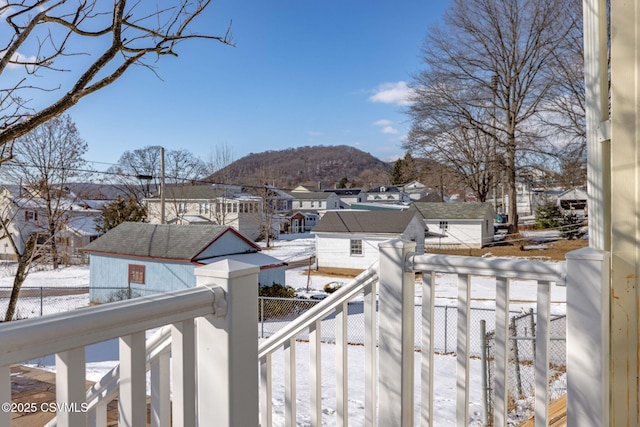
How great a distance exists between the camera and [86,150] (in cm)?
849

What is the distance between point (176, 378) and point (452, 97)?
756 inches

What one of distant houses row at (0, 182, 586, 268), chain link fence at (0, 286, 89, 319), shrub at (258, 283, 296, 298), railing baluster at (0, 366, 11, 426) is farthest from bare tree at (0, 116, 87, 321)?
railing baluster at (0, 366, 11, 426)

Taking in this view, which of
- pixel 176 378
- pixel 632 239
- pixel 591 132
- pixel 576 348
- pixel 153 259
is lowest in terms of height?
pixel 153 259

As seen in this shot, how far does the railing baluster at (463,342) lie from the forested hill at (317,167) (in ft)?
103

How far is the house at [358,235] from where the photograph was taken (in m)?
15.8

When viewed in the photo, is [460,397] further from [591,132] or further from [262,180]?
[262,180]

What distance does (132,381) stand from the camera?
0.88 m

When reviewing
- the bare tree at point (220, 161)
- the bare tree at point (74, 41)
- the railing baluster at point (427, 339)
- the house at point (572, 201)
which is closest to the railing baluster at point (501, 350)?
the railing baluster at point (427, 339)

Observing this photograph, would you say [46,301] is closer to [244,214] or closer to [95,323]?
[95,323]

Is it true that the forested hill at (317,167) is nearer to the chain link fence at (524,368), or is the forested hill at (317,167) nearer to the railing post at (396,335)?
the chain link fence at (524,368)

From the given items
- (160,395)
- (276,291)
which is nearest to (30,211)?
(276,291)

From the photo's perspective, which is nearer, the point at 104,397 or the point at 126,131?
the point at 104,397

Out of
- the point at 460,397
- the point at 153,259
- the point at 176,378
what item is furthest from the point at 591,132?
the point at 153,259

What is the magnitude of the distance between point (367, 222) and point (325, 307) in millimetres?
14556
